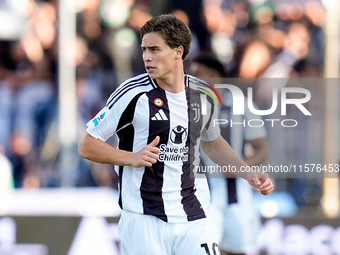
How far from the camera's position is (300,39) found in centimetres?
602

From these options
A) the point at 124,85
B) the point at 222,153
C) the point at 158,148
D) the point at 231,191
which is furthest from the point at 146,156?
the point at 231,191

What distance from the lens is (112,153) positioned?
9.83 ft

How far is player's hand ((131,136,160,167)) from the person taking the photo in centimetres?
291

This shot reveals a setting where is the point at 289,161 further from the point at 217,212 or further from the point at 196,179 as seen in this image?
the point at 196,179

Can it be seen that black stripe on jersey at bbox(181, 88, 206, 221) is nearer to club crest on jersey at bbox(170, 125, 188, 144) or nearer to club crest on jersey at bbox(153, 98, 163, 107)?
club crest on jersey at bbox(170, 125, 188, 144)

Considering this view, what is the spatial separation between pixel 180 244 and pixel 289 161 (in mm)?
2735

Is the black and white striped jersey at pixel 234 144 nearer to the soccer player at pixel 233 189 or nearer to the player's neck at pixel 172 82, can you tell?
the soccer player at pixel 233 189

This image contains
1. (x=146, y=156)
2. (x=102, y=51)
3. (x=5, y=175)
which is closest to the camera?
(x=146, y=156)

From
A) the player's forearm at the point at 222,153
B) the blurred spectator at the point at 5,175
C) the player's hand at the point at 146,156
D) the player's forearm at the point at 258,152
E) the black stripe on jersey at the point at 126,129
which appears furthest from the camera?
the blurred spectator at the point at 5,175

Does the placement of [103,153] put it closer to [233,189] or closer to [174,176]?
[174,176]

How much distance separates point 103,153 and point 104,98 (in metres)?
2.91

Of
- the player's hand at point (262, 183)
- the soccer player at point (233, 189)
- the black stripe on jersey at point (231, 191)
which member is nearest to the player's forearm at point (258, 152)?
the soccer player at point (233, 189)

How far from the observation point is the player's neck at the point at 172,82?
3161mm

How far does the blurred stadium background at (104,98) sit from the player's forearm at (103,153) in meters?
2.46
